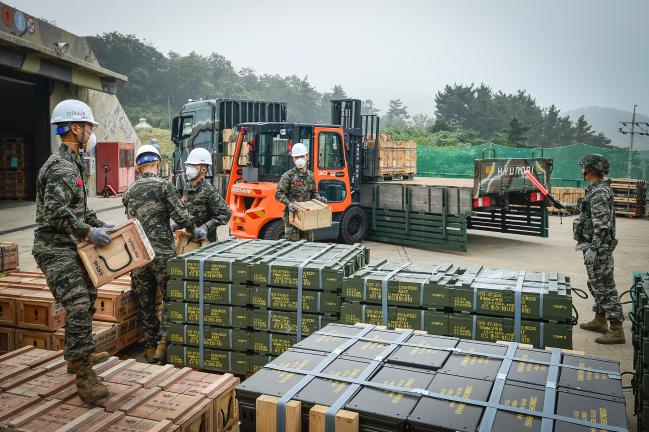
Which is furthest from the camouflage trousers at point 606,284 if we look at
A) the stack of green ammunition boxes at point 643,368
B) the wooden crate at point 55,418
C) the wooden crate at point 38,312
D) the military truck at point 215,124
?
the military truck at point 215,124

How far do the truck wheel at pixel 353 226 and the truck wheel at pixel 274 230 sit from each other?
7.00ft

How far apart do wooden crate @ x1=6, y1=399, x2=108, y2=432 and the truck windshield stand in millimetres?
8398

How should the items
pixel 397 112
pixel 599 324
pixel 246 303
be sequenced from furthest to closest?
pixel 397 112, pixel 599 324, pixel 246 303

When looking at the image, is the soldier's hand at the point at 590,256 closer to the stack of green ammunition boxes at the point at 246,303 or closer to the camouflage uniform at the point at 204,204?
the stack of green ammunition boxes at the point at 246,303

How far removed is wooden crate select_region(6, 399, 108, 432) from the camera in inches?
146

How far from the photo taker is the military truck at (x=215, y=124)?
653 inches

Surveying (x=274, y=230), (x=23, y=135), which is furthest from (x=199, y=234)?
(x=23, y=135)

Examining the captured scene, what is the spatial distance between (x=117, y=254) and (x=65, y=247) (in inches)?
15.7

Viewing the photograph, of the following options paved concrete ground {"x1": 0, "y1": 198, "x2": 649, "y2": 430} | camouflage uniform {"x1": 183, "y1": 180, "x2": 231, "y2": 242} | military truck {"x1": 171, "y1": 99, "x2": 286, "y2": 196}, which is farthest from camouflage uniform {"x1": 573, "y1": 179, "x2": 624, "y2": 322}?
military truck {"x1": 171, "y1": 99, "x2": 286, "y2": 196}

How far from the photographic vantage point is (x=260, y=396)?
11.3 feet

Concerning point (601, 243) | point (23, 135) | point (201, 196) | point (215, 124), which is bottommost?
point (601, 243)

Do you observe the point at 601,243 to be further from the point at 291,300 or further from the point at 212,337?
the point at 212,337

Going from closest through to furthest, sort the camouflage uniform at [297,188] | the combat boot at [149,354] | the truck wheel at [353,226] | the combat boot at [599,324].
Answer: the combat boot at [149,354], the combat boot at [599,324], the camouflage uniform at [297,188], the truck wheel at [353,226]

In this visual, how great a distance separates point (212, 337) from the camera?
6.27 metres
